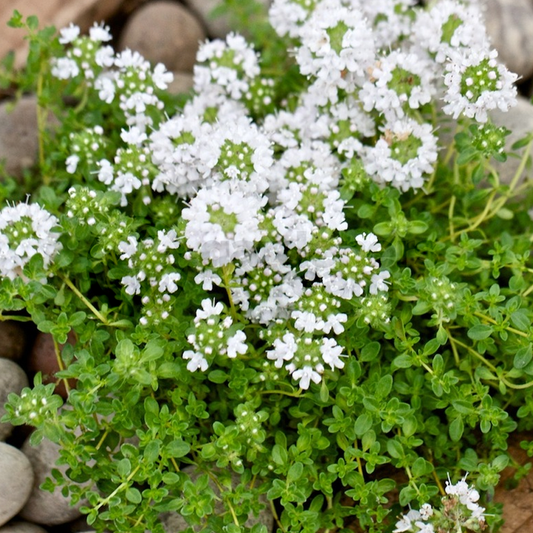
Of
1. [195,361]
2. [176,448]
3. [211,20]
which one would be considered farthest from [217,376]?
[211,20]

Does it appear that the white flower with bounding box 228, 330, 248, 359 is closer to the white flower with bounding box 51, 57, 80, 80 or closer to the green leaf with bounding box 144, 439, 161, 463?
the green leaf with bounding box 144, 439, 161, 463

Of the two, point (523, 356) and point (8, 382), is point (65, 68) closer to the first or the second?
point (8, 382)

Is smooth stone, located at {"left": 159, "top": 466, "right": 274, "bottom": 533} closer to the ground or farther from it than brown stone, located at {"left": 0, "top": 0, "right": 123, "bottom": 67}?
closer to the ground

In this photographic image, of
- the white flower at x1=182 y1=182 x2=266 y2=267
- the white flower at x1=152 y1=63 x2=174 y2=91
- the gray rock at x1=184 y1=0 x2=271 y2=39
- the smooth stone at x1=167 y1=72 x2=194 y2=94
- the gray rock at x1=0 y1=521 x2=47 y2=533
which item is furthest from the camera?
the gray rock at x1=184 y1=0 x2=271 y2=39

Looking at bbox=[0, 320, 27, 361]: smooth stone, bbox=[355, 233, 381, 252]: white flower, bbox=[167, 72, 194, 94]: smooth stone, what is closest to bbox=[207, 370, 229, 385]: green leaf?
bbox=[355, 233, 381, 252]: white flower

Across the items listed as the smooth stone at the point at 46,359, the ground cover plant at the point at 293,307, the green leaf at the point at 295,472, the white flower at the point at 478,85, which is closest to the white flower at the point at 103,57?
the ground cover plant at the point at 293,307

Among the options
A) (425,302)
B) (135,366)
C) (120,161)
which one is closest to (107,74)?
(120,161)
